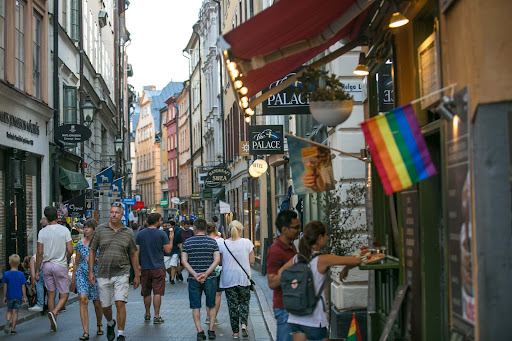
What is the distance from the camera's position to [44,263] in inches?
528

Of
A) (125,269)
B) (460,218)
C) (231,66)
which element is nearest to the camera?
(460,218)

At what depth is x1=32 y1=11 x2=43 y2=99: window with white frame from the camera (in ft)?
68.3

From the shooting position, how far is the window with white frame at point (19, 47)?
18875 millimetres

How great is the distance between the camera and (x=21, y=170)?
19.2m

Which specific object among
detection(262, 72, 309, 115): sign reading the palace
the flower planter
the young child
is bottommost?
the young child

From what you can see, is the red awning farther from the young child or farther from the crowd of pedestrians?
the young child

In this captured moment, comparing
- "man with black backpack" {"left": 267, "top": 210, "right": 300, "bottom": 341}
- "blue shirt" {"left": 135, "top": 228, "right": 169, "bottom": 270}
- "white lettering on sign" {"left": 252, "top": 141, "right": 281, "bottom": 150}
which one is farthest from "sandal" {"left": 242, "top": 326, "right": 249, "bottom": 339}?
"white lettering on sign" {"left": 252, "top": 141, "right": 281, "bottom": 150}

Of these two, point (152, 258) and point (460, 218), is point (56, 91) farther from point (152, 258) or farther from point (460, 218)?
point (460, 218)

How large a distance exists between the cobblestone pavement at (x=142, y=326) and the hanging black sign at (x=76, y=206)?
5.94 meters

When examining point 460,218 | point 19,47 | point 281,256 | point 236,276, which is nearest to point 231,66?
point 281,256

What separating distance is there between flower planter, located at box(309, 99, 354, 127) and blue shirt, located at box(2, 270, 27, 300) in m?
6.74

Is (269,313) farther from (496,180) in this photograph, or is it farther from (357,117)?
(496,180)

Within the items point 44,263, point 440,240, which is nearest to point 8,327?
point 44,263

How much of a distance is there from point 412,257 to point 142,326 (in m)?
7.15
